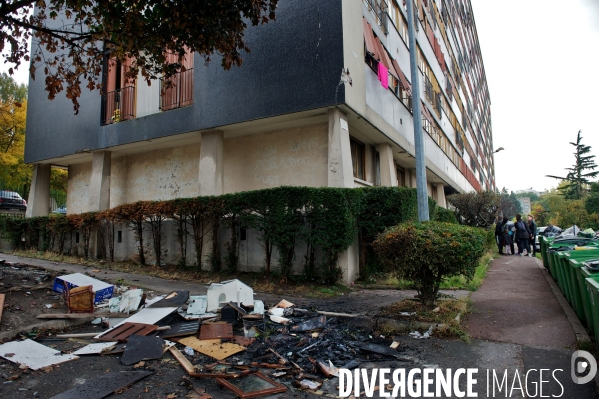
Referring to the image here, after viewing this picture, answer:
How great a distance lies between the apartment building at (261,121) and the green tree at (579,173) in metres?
51.3

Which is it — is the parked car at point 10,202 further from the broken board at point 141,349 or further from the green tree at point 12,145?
the broken board at point 141,349

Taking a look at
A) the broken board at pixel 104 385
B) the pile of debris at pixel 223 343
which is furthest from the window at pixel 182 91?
the broken board at pixel 104 385

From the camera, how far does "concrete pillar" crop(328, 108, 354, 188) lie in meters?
10.6

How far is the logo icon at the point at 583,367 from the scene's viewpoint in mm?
3930

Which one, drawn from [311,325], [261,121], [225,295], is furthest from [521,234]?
[225,295]

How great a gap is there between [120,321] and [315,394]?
12.4ft

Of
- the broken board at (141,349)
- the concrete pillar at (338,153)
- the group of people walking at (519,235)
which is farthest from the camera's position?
the group of people walking at (519,235)

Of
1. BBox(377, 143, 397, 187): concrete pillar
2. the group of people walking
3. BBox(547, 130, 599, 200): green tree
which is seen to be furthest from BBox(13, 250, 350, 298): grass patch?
BBox(547, 130, 599, 200): green tree

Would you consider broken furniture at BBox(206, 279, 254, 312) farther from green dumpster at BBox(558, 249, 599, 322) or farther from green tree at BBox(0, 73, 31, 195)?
green tree at BBox(0, 73, 31, 195)

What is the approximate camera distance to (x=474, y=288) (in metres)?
8.93

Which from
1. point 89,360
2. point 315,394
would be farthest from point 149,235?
point 315,394

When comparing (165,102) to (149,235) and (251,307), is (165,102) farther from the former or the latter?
(251,307)

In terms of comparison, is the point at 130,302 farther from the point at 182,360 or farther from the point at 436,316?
the point at 436,316

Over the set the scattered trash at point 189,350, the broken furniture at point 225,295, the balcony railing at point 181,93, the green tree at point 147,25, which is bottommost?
the scattered trash at point 189,350
